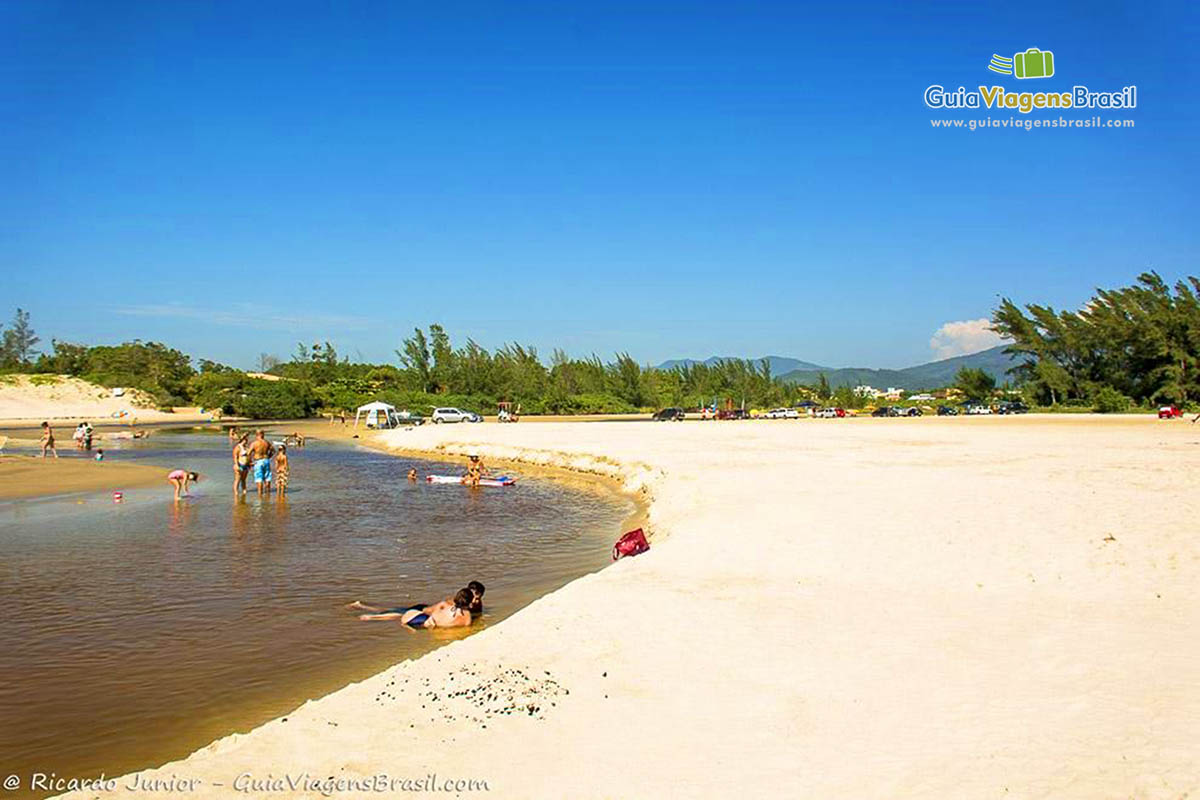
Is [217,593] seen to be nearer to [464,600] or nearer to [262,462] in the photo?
[464,600]

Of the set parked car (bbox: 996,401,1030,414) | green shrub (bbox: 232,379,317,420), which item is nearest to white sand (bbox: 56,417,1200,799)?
parked car (bbox: 996,401,1030,414)

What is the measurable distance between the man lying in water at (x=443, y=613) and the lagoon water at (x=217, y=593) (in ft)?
0.63

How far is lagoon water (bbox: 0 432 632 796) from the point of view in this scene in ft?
22.3

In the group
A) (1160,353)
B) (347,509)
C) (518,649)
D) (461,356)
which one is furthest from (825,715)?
(461,356)

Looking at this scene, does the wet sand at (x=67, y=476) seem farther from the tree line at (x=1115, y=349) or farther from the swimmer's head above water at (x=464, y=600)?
the tree line at (x=1115, y=349)

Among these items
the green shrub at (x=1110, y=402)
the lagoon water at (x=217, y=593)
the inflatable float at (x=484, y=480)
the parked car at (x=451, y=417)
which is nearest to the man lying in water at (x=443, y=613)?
the lagoon water at (x=217, y=593)

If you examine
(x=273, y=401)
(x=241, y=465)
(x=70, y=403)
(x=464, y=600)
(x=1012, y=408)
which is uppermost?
(x=70, y=403)

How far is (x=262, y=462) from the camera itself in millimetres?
22188

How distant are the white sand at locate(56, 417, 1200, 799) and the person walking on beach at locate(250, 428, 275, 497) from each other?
1351 cm

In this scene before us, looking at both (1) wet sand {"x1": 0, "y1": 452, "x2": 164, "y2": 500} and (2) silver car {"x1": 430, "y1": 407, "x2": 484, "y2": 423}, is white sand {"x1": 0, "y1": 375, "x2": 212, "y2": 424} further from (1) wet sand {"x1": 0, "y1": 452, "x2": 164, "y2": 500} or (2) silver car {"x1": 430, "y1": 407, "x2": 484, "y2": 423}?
(1) wet sand {"x1": 0, "y1": 452, "x2": 164, "y2": 500}

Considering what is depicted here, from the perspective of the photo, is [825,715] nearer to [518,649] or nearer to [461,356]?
[518,649]

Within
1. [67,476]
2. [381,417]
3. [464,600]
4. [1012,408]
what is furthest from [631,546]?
[1012,408]

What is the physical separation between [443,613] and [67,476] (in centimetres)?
2374

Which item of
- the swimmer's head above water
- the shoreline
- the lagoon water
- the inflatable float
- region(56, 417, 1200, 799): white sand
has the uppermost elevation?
the shoreline
